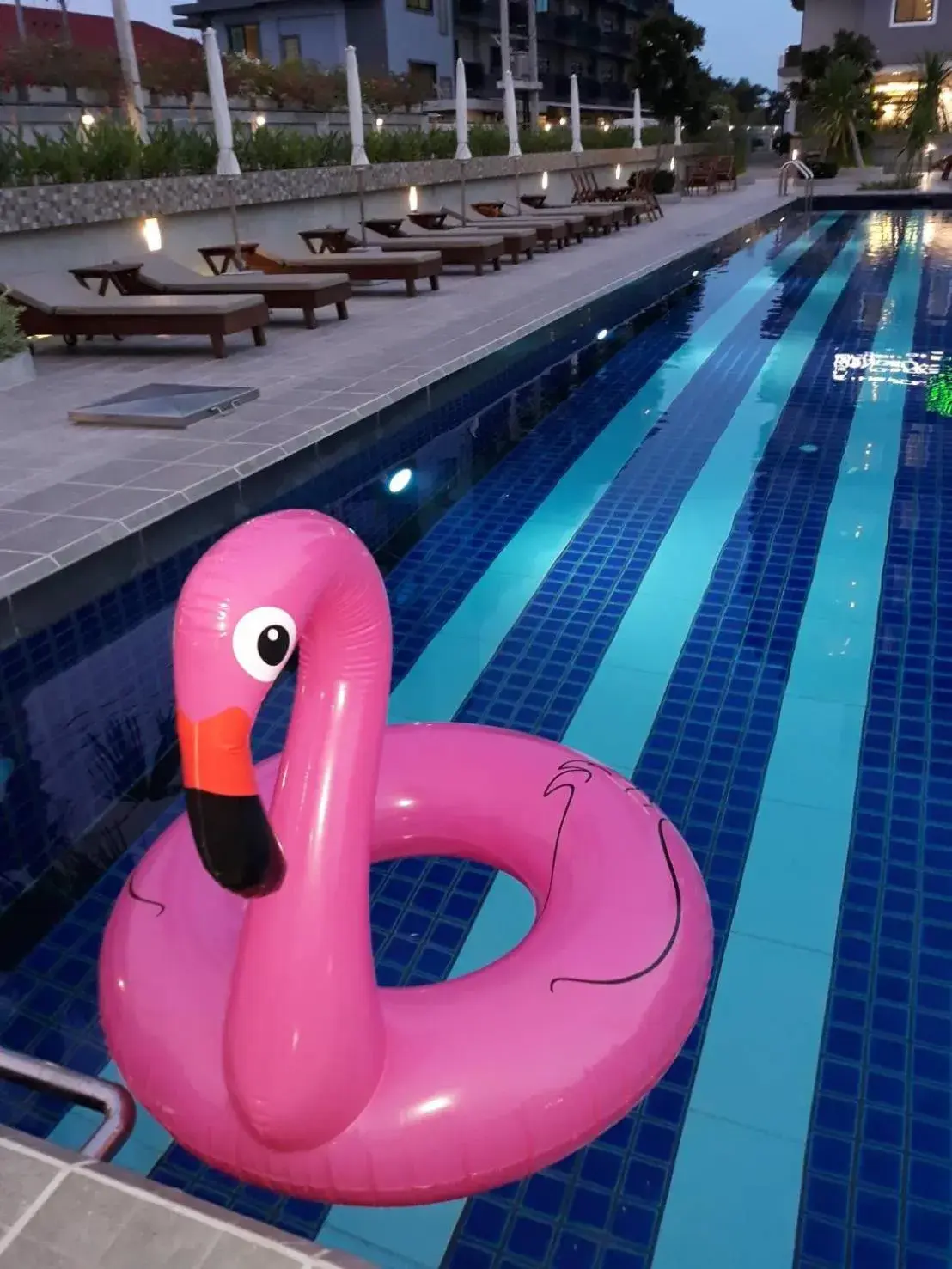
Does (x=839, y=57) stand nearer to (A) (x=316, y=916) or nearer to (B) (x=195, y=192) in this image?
(B) (x=195, y=192)

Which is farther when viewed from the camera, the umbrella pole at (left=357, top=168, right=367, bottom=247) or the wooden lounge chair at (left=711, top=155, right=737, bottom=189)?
the wooden lounge chair at (left=711, top=155, right=737, bottom=189)

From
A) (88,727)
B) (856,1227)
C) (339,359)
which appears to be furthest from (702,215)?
(856,1227)

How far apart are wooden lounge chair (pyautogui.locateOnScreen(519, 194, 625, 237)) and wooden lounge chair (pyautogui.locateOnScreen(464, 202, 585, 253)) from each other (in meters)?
0.21

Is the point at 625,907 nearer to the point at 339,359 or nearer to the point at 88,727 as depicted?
the point at 88,727

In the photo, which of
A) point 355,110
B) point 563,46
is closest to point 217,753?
point 355,110

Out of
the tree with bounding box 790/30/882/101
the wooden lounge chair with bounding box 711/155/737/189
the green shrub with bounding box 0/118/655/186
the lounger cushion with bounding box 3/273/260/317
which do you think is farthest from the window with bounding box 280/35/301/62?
the lounger cushion with bounding box 3/273/260/317

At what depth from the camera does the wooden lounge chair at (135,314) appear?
24.9 feet

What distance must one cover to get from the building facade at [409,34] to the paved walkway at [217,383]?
1906 centimetres

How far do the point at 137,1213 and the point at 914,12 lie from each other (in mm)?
41867

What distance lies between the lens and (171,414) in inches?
235

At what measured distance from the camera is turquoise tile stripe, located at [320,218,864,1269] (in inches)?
75.0

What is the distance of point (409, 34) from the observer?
3297 cm

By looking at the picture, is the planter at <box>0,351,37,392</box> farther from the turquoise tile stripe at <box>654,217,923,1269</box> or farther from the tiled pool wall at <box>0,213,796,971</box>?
the turquoise tile stripe at <box>654,217,923,1269</box>

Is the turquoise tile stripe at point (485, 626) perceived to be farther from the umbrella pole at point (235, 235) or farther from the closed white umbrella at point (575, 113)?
the closed white umbrella at point (575, 113)
